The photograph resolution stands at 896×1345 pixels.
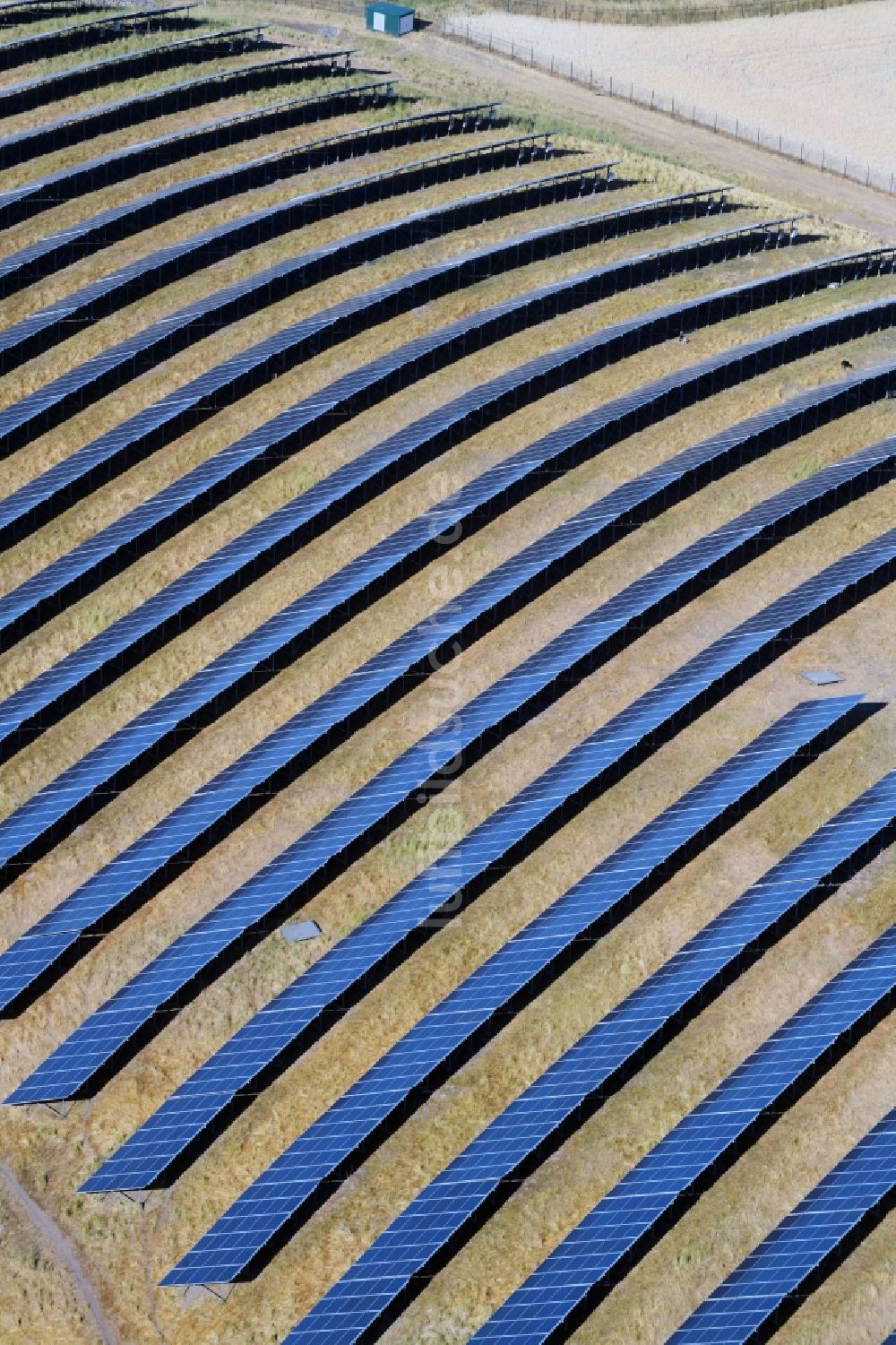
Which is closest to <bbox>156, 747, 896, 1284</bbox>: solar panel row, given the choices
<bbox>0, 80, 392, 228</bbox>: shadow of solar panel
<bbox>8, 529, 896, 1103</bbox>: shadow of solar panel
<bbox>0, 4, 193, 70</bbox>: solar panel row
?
<bbox>8, 529, 896, 1103</bbox>: shadow of solar panel

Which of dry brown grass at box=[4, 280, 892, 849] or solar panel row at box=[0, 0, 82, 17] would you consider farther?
solar panel row at box=[0, 0, 82, 17]

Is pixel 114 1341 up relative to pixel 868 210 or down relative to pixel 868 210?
down

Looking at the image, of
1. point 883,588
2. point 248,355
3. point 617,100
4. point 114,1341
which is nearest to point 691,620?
point 883,588

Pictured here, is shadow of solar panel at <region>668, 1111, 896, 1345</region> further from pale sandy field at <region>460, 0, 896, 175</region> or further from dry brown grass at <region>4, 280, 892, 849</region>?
pale sandy field at <region>460, 0, 896, 175</region>

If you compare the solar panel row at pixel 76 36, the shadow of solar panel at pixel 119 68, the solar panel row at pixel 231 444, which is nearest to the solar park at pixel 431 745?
the solar panel row at pixel 231 444

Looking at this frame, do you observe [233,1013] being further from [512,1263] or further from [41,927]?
[512,1263]
